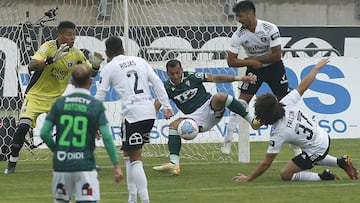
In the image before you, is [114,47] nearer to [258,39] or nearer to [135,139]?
[135,139]

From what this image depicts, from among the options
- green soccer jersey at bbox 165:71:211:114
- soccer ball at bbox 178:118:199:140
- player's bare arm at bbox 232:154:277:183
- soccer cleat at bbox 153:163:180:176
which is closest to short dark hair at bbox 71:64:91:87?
player's bare arm at bbox 232:154:277:183

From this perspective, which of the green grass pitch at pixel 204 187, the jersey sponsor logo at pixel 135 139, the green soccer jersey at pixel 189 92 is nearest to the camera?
the jersey sponsor logo at pixel 135 139

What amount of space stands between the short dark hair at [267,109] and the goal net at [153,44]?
5.01 m

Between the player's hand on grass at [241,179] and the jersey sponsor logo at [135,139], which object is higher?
the jersey sponsor logo at [135,139]

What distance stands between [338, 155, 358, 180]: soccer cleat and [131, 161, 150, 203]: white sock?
10.5 feet

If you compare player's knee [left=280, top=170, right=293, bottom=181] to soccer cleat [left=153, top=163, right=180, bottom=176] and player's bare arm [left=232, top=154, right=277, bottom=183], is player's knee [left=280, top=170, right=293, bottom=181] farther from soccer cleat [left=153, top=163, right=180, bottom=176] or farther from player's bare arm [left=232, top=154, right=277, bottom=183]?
soccer cleat [left=153, top=163, right=180, bottom=176]

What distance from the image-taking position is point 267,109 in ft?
41.0

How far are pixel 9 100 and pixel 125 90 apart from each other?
25.8 ft

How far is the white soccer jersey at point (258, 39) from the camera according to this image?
14.9 metres

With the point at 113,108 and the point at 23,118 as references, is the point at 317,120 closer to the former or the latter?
the point at 113,108

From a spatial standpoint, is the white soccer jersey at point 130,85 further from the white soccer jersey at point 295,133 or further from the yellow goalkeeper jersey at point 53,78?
the yellow goalkeeper jersey at point 53,78

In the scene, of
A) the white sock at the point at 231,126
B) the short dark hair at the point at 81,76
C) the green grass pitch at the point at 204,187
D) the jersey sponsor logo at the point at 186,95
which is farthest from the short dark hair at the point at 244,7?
the short dark hair at the point at 81,76

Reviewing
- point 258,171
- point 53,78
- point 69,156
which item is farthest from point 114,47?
point 53,78

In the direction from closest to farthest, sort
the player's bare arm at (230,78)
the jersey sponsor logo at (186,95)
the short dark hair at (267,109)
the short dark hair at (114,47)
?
the short dark hair at (114,47), the short dark hair at (267,109), the player's bare arm at (230,78), the jersey sponsor logo at (186,95)
